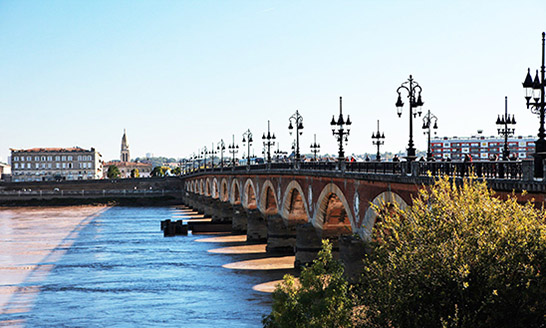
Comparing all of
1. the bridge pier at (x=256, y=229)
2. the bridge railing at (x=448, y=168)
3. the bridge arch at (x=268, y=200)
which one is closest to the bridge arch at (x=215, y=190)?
the bridge arch at (x=268, y=200)

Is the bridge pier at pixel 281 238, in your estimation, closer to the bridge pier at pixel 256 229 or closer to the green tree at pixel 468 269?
the bridge pier at pixel 256 229

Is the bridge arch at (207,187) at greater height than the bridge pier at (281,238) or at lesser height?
greater

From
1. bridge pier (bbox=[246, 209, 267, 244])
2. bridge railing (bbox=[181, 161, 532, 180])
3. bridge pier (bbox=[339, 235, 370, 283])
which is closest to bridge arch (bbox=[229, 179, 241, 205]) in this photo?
bridge pier (bbox=[246, 209, 267, 244])

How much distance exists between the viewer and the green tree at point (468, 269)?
1666cm

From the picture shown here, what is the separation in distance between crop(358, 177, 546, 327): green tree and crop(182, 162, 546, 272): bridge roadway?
4.51 feet

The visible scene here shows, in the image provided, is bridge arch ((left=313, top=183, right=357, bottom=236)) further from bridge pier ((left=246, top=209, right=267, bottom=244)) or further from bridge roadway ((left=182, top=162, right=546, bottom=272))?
bridge pier ((left=246, top=209, right=267, bottom=244))

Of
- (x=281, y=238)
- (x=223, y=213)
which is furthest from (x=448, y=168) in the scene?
(x=223, y=213)

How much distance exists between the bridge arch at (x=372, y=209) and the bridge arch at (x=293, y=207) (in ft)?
62.0

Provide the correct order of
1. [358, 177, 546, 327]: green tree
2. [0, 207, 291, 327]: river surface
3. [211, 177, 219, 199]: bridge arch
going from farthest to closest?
[211, 177, 219, 199]: bridge arch, [0, 207, 291, 327]: river surface, [358, 177, 546, 327]: green tree

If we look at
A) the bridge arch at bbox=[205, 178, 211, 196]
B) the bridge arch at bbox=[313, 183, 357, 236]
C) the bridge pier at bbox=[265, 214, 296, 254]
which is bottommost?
the bridge pier at bbox=[265, 214, 296, 254]

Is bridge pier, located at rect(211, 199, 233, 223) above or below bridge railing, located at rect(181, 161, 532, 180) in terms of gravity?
below

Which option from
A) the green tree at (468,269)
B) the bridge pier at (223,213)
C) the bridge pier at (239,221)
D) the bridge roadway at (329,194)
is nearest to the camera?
the green tree at (468,269)

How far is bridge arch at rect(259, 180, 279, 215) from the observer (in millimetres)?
64125

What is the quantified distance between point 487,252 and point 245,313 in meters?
17.4
